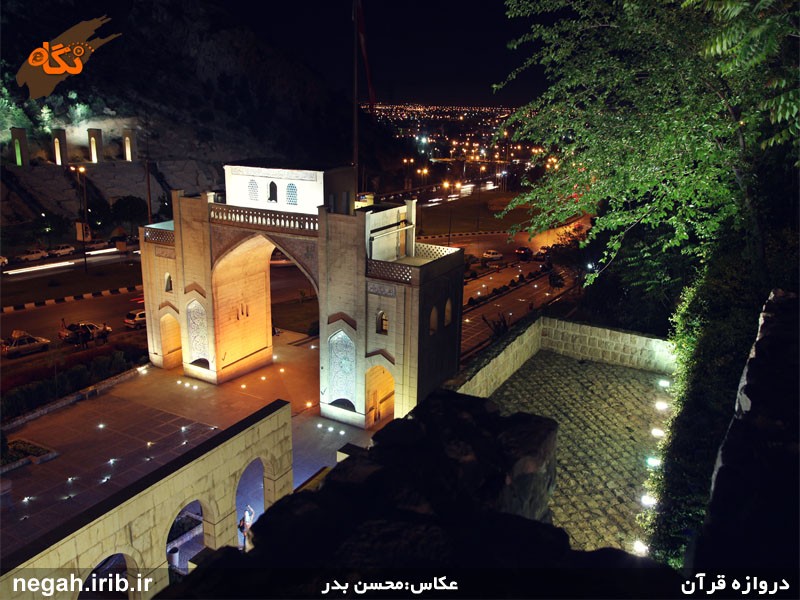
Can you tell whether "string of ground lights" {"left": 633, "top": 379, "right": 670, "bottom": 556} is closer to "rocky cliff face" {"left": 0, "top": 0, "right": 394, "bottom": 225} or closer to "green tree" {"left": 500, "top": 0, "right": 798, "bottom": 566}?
"green tree" {"left": 500, "top": 0, "right": 798, "bottom": 566}

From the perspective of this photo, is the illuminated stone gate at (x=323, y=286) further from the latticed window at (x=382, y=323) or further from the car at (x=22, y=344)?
the car at (x=22, y=344)

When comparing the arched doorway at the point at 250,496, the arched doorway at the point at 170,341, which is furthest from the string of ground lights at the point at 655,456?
the arched doorway at the point at 170,341

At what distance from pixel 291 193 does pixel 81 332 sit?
12752 millimetres

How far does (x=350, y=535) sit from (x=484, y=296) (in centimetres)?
3223

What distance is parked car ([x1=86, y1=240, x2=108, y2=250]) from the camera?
45156 mm

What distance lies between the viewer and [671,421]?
35.4ft

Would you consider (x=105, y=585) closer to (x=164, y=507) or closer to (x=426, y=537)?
(x=164, y=507)

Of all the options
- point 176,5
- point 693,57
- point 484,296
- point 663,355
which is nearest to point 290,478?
point 663,355

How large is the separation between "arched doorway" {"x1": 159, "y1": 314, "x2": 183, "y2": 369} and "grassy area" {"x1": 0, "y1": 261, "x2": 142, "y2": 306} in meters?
12.9

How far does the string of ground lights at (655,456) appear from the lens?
26.8 feet

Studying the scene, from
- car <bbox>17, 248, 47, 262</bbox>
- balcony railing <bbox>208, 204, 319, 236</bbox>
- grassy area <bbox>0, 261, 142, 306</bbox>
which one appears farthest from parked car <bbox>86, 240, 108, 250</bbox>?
balcony railing <bbox>208, 204, 319, 236</bbox>

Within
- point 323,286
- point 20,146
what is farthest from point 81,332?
point 20,146

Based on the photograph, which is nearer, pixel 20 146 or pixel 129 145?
pixel 20 146

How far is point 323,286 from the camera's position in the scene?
20.1 meters
